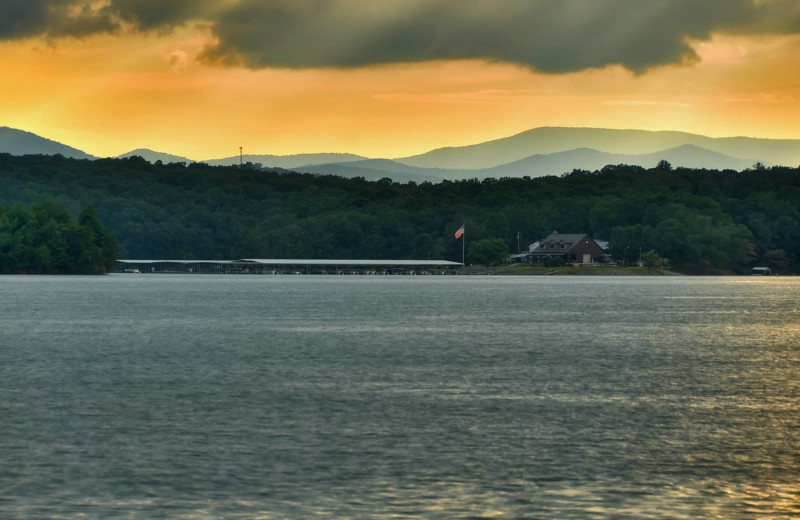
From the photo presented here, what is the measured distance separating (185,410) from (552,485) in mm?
18566

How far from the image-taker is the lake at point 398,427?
28.6m

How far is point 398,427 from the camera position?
39.8 m

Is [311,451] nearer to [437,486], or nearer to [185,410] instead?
[437,486]

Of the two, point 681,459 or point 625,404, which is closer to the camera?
point 681,459

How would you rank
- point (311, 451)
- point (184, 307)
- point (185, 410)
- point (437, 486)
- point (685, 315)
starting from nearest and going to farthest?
point (437, 486) → point (311, 451) → point (185, 410) → point (685, 315) → point (184, 307)

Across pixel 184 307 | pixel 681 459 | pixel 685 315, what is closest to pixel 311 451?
pixel 681 459

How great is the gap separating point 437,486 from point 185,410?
17032 millimetres

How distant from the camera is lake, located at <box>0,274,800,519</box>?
93.8 ft

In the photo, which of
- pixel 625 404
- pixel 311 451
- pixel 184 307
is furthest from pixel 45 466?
pixel 184 307

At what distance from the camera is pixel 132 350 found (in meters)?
73.4

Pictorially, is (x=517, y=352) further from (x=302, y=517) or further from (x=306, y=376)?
(x=302, y=517)

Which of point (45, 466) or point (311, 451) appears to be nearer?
point (45, 466)

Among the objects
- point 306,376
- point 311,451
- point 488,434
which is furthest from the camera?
point 306,376

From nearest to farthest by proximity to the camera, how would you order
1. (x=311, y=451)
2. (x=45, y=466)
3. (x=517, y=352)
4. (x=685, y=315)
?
(x=45, y=466), (x=311, y=451), (x=517, y=352), (x=685, y=315)
